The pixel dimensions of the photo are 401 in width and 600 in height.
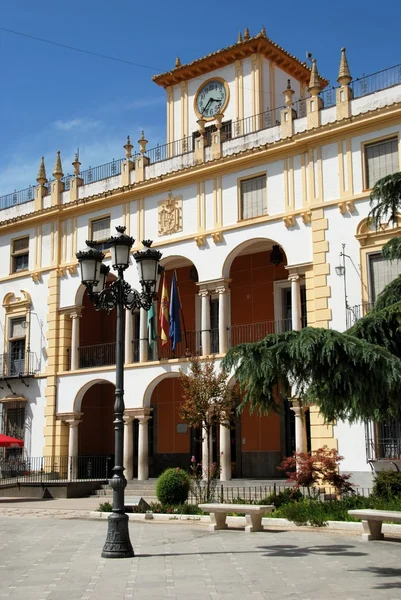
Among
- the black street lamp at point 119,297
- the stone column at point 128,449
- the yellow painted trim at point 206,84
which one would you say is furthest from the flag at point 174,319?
the black street lamp at point 119,297

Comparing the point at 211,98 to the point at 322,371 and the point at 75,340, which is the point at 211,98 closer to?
the point at 75,340

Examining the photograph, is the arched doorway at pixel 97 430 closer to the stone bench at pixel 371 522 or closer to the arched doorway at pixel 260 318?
the arched doorway at pixel 260 318

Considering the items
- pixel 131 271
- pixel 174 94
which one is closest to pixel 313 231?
pixel 131 271

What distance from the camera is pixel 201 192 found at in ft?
82.0

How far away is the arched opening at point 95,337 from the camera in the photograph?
28.1m

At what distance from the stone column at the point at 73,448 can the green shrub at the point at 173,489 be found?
9.20 m

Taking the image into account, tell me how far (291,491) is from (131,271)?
38.4 ft

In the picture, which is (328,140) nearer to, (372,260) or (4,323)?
(372,260)

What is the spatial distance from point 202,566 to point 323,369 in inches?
142

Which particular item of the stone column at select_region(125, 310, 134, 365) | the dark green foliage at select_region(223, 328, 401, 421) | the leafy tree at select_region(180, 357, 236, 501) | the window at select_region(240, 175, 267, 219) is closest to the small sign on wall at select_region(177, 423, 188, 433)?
the stone column at select_region(125, 310, 134, 365)

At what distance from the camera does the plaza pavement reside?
851 cm

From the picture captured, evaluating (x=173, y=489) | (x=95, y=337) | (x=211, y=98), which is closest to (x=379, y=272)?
(x=173, y=489)

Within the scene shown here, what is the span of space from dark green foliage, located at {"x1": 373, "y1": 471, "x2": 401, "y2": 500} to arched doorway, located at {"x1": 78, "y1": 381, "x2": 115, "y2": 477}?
45.6ft

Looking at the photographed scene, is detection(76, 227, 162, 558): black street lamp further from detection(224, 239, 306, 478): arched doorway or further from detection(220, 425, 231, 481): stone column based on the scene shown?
detection(224, 239, 306, 478): arched doorway
